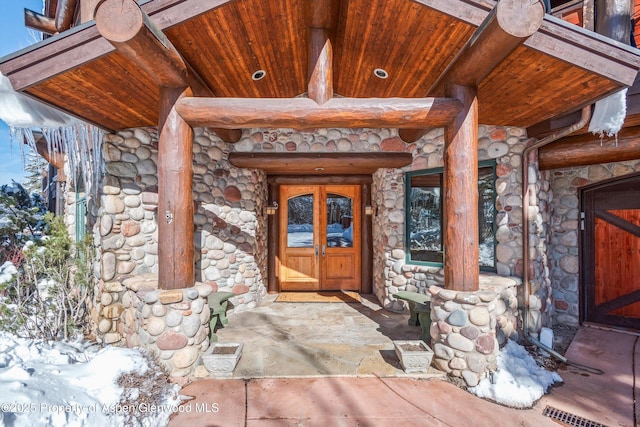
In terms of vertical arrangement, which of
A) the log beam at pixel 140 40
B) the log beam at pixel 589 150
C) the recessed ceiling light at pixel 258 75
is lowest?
the log beam at pixel 589 150

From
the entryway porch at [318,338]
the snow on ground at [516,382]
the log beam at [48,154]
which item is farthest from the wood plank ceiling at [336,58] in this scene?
the entryway porch at [318,338]

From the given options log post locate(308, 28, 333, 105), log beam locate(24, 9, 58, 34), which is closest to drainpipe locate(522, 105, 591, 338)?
log post locate(308, 28, 333, 105)

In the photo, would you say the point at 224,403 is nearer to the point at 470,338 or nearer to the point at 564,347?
the point at 470,338

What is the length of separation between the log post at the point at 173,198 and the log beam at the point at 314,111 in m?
0.13

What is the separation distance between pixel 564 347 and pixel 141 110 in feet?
18.4

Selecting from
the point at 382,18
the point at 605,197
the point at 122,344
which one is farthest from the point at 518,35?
the point at 122,344

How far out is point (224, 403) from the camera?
7.34 ft

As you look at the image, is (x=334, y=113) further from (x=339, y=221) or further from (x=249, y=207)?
(x=339, y=221)

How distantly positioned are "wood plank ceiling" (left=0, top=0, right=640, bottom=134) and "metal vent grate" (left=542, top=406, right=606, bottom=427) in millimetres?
2676

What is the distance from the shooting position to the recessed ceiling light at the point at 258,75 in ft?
10.9

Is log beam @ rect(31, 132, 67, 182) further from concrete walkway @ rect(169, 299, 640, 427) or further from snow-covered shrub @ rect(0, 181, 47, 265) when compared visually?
concrete walkway @ rect(169, 299, 640, 427)

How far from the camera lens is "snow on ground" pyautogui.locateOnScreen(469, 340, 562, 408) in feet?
7.62

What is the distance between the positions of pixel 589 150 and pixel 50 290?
22.1 ft

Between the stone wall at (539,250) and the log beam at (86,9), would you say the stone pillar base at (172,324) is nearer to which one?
the log beam at (86,9)
